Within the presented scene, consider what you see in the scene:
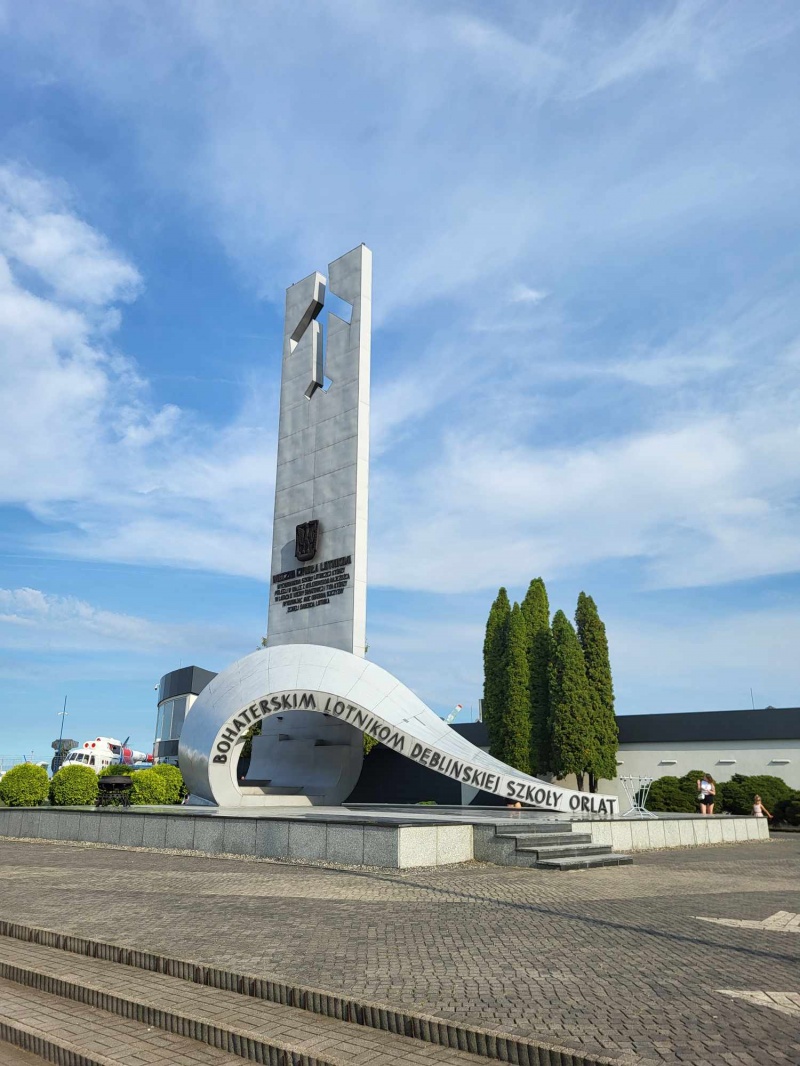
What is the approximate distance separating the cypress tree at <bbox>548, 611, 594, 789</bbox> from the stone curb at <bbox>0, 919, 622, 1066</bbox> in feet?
77.0

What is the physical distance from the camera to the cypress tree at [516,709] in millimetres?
29391

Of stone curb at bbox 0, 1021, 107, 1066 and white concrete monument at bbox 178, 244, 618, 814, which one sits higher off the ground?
white concrete monument at bbox 178, 244, 618, 814

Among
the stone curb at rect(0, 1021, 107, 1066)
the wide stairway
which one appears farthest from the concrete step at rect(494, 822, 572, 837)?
the stone curb at rect(0, 1021, 107, 1066)

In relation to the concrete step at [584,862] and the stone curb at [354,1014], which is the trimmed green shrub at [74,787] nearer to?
the concrete step at [584,862]

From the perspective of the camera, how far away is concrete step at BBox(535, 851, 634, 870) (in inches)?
466

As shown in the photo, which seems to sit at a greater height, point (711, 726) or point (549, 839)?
point (711, 726)

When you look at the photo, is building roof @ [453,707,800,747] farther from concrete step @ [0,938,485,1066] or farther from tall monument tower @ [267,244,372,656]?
concrete step @ [0,938,485,1066]

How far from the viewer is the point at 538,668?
31.2 m

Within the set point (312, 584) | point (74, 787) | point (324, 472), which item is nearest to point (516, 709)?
point (312, 584)

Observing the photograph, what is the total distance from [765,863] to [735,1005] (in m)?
10.1

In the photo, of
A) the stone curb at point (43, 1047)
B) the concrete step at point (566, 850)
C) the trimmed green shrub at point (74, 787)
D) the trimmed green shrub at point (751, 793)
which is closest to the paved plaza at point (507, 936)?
the concrete step at point (566, 850)

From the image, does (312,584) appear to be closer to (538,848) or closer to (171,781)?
(171,781)

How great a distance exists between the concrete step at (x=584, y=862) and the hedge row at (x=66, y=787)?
1289cm

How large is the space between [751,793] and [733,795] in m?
0.52
